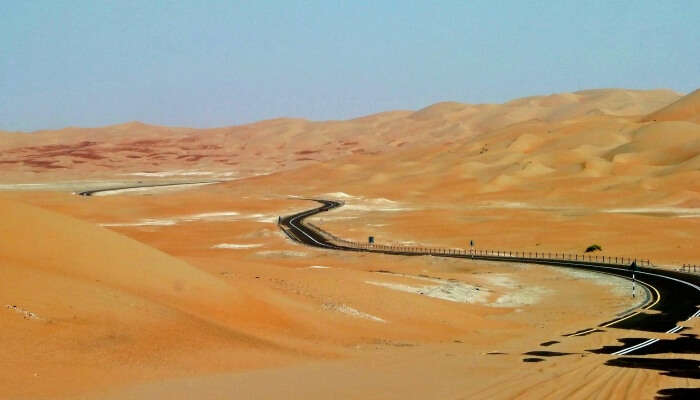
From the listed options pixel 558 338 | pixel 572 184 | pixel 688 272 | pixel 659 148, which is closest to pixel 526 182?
pixel 572 184

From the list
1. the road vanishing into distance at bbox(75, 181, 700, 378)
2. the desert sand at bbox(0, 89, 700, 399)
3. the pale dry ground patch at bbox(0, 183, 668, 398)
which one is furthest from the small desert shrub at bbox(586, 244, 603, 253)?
the pale dry ground patch at bbox(0, 183, 668, 398)

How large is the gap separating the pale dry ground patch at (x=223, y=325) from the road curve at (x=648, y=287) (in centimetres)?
189

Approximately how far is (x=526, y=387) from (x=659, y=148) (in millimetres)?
169154

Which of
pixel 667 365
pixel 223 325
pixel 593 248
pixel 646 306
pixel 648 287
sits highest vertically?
pixel 593 248

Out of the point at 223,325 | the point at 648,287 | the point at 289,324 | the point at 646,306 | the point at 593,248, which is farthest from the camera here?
the point at 593,248

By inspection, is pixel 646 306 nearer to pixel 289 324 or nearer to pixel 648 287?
pixel 648 287

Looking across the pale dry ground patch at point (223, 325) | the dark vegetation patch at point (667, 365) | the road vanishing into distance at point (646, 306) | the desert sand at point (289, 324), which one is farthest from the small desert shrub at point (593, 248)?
the dark vegetation patch at point (667, 365)

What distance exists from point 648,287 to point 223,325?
1263 inches

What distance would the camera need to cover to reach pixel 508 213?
115m

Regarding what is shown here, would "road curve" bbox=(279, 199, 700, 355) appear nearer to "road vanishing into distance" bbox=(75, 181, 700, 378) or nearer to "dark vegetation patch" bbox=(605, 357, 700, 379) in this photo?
"road vanishing into distance" bbox=(75, 181, 700, 378)

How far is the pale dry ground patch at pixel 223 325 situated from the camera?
1962 cm

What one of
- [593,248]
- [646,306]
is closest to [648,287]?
[646,306]

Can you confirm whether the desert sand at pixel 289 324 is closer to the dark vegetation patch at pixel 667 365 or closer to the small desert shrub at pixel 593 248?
the dark vegetation patch at pixel 667 365

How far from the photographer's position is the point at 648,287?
50656mm
